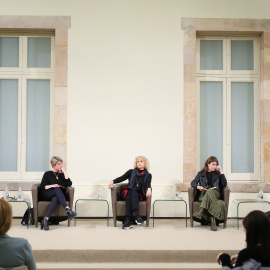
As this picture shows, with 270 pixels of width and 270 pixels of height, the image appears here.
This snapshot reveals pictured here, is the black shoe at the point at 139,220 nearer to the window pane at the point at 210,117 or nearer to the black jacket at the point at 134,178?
the black jacket at the point at 134,178

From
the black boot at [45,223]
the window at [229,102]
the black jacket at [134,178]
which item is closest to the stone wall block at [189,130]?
the window at [229,102]

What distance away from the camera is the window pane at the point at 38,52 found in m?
7.50

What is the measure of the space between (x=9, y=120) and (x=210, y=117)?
3175mm

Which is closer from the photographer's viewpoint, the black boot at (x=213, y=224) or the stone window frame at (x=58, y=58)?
the black boot at (x=213, y=224)

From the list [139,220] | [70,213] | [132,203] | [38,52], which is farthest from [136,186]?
[38,52]

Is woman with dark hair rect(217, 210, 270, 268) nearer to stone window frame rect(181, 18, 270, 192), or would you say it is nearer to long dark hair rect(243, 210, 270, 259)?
long dark hair rect(243, 210, 270, 259)

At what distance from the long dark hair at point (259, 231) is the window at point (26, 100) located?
17.6ft

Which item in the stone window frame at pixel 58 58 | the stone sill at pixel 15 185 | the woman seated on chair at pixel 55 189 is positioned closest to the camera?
the woman seated on chair at pixel 55 189

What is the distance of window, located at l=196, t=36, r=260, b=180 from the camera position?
7.55 metres

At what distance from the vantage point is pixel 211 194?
6.11 m

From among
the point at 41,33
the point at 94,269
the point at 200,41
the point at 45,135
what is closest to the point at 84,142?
the point at 45,135

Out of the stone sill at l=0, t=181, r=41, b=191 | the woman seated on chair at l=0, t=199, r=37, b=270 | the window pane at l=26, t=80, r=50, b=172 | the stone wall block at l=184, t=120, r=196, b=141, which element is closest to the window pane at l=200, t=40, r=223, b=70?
the stone wall block at l=184, t=120, r=196, b=141

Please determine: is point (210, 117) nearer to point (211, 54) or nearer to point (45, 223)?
point (211, 54)

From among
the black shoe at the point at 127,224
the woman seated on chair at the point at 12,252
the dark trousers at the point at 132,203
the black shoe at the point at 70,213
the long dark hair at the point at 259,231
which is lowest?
the black shoe at the point at 127,224
